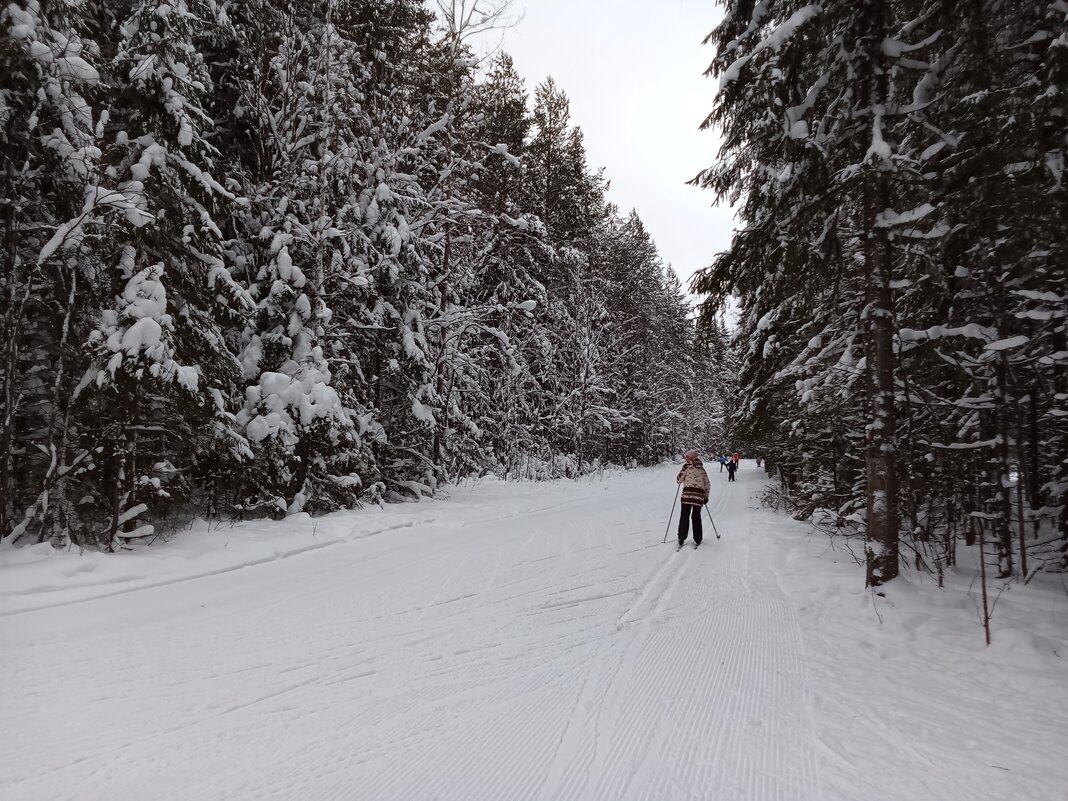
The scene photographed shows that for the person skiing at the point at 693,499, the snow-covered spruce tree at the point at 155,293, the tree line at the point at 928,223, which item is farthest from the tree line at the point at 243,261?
the person skiing at the point at 693,499

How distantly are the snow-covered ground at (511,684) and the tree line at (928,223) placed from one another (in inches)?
56.5

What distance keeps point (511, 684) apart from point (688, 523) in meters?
6.39

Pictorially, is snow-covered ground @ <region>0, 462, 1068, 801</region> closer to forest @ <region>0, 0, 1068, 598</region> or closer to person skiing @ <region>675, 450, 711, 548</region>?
forest @ <region>0, 0, 1068, 598</region>

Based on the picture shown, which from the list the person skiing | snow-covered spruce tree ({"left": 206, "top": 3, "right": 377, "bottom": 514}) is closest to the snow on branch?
the person skiing

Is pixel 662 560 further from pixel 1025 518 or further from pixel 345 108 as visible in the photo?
pixel 345 108

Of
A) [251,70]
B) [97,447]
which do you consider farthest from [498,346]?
[97,447]

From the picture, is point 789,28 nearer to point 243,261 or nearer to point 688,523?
point 688,523

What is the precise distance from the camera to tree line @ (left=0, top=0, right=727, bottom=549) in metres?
6.78

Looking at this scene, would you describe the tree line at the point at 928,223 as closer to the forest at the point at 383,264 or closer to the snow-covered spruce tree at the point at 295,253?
the forest at the point at 383,264

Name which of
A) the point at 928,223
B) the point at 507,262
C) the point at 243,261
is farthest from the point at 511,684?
the point at 507,262

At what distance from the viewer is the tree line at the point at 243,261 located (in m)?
6.78

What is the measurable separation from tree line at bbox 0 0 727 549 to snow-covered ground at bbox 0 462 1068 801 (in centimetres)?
203

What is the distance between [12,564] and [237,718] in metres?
4.89

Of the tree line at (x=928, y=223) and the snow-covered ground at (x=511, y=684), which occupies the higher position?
the tree line at (x=928, y=223)
